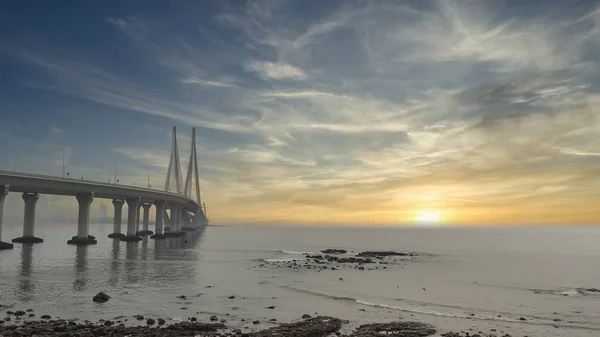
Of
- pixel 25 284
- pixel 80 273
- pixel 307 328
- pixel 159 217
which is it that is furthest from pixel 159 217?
pixel 307 328

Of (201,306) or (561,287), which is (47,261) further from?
(561,287)

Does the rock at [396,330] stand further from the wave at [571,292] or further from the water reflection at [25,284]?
the wave at [571,292]

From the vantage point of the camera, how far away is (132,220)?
139 metres

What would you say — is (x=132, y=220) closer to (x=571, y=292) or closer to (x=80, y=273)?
(x=80, y=273)

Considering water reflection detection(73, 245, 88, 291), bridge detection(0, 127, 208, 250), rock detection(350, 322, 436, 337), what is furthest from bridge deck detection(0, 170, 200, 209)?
rock detection(350, 322, 436, 337)

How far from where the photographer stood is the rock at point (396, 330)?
2955 centimetres

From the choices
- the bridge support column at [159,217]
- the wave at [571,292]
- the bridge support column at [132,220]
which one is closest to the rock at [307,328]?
the wave at [571,292]

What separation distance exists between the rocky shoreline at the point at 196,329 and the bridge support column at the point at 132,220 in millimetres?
111085

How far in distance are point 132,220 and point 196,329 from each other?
118221 millimetres

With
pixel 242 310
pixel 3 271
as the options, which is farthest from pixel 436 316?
pixel 3 271

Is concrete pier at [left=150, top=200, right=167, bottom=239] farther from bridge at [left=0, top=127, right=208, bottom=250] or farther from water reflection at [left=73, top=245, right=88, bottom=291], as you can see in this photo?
water reflection at [left=73, top=245, right=88, bottom=291]

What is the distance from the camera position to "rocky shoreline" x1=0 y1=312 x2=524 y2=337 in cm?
2769

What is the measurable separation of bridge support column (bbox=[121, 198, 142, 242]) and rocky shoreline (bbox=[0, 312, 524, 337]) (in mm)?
111085

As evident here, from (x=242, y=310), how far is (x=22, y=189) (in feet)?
271
